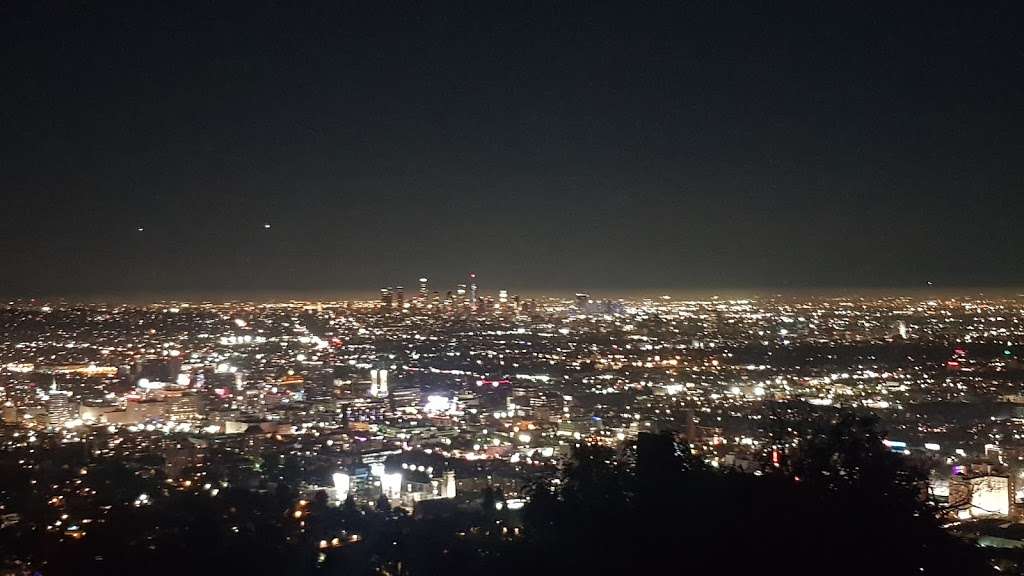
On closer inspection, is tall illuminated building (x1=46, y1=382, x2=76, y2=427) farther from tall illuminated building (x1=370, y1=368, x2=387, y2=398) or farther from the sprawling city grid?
tall illuminated building (x1=370, y1=368, x2=387, y2=398)

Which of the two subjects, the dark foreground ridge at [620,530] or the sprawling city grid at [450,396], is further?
the sprawling city grid at [450,396]

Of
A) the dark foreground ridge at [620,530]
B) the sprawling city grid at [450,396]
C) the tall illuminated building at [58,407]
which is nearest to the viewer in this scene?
the dark foreground ridge at [620,530]

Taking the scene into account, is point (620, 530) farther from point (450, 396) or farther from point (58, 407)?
point (450, 396)

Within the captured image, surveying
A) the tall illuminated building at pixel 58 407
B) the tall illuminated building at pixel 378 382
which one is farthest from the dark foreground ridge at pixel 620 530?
the tall illuminated building at pixel 378 382

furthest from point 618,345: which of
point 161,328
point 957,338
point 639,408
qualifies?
point 161,328

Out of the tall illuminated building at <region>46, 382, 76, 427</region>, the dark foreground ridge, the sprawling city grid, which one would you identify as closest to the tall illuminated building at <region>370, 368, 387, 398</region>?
the sprawling city grid

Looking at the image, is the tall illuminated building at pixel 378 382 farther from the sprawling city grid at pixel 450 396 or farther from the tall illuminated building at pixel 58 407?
the tall illuminated building at pixel 58 407

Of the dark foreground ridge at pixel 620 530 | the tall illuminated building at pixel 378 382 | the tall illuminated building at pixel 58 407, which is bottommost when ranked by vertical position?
the tall illuminated building at pixel 378 382

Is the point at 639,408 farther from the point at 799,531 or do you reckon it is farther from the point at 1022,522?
the point at 799,531
